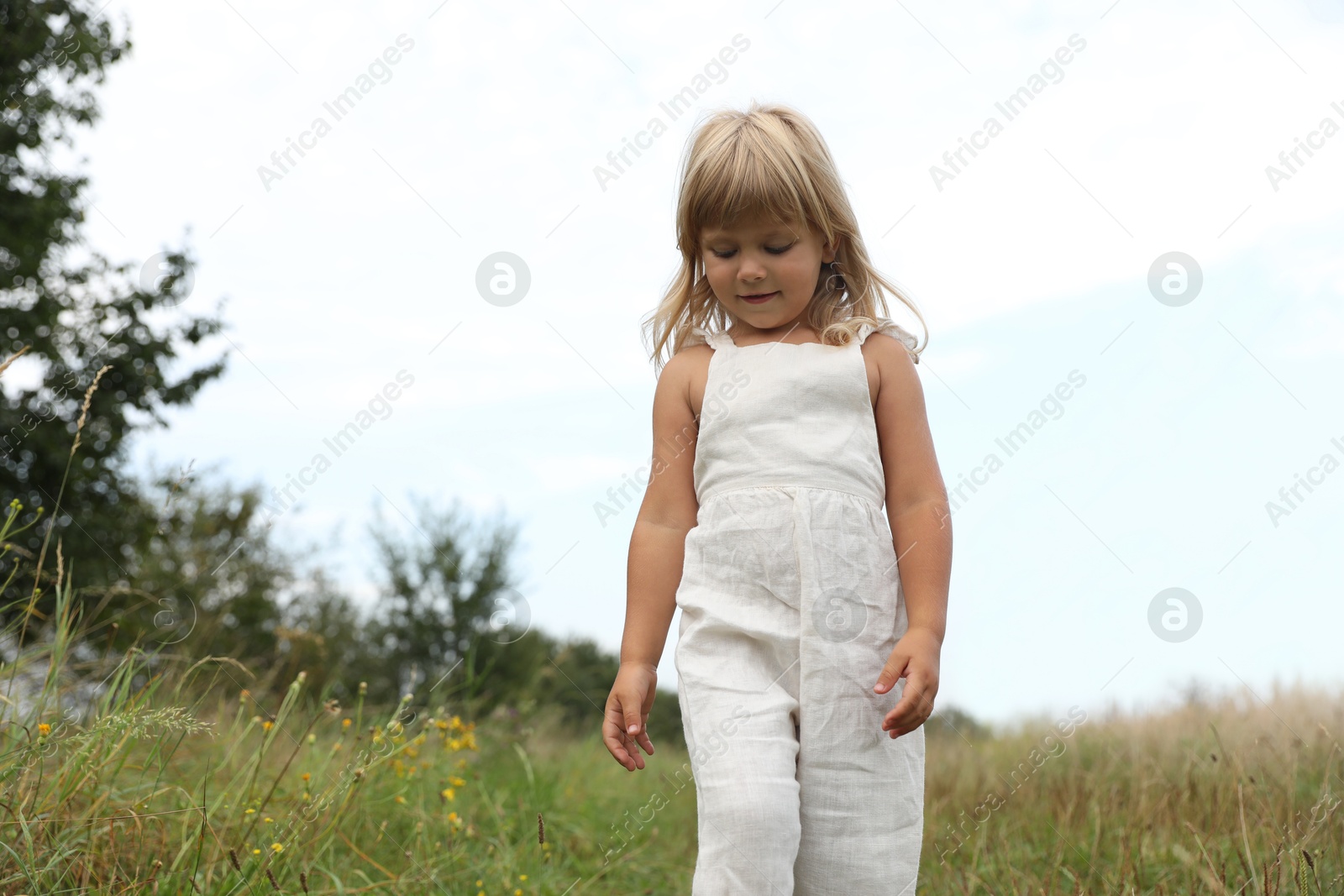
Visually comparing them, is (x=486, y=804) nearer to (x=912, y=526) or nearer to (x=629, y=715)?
(x=629, y=715)

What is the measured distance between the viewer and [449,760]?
4652 mm

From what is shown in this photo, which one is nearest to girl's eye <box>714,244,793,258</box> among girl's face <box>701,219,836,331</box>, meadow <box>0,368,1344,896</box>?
girl's face <box>701,219,836,331</box>

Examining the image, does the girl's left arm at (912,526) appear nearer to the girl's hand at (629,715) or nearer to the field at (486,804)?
the girl's hand at (629,715)

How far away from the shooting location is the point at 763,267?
2.36 m

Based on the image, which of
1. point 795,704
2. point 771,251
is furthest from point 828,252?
point 795,704

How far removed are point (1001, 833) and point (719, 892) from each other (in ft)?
7.22

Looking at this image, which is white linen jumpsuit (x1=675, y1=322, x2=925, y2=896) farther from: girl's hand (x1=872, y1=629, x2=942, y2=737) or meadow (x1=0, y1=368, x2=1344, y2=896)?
meadow (x1=0, y1=368, x2=1344, y2=896)

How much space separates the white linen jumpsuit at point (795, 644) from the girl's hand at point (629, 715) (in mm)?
100

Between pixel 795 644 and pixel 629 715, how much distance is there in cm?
40

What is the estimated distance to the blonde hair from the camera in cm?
235

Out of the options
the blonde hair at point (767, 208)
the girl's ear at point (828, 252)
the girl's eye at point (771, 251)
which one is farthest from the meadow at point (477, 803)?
the girl's ear at point (828, 252)

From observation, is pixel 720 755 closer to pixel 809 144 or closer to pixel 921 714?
pixel 921 714

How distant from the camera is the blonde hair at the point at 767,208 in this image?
2348mm

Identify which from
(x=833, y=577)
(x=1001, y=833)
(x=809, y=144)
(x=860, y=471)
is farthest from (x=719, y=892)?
(x=1001, y=833)
